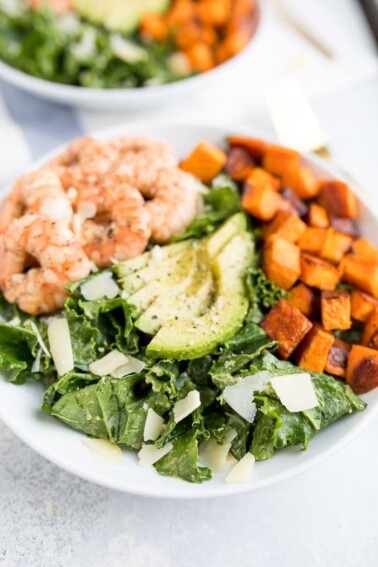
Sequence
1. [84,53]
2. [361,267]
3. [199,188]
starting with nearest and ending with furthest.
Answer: [361,267] → [199,188] → [84,53]

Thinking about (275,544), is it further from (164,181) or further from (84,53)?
(84,53)

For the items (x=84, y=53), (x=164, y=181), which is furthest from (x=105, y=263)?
(x=84, y=53)

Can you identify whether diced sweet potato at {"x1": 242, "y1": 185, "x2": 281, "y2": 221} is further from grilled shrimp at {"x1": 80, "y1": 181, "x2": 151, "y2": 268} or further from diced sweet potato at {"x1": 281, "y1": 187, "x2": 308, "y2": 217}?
grilled shrimp at {"x1": 80, "y1": 181, "x2": 151, "y2": 268}

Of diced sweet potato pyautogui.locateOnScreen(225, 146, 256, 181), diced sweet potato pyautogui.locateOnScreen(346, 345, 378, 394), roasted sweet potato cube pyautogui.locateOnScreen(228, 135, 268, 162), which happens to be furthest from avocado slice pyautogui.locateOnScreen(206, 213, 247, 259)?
diced sweet potato pyautogui.locateOnScreen(346, 345, 378, 394)

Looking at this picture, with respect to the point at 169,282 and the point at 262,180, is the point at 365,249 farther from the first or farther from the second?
the point at 169,282

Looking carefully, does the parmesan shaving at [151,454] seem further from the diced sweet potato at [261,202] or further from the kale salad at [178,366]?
the diced sweet potato at [261,202]

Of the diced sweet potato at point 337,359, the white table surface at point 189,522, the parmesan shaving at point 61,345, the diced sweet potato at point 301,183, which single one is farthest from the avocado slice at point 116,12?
the white table surface at point 189,522
